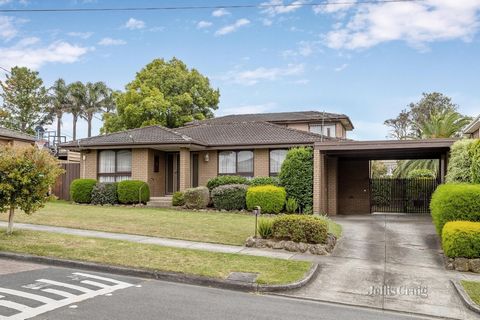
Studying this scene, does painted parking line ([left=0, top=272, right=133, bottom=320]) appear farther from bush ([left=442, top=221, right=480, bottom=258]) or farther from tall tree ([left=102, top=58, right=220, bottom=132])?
tall tree ([left=102, top=58, right=220, bottom=132])

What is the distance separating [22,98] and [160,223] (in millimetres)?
40190

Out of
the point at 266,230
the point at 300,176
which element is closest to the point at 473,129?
the point at 300,176

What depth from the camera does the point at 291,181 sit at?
19.3 metres

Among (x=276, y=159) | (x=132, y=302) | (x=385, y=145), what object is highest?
(x=385, y=145)

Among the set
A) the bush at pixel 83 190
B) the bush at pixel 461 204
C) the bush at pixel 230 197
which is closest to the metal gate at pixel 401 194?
the bush at pixel 230 197

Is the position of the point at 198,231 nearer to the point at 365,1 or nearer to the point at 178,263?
the point at 178,263

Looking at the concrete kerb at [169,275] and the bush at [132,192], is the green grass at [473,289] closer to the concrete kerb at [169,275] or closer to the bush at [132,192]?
the concrete kerb at [169,275]

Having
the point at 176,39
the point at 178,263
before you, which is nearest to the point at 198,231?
the point at 178,263

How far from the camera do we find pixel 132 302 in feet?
21.7

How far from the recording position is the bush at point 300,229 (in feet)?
36.9

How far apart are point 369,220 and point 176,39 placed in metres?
12.2

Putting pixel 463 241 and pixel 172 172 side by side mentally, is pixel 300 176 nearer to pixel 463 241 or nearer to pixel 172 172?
pixel 172 172

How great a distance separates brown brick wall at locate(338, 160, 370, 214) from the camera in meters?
23.0

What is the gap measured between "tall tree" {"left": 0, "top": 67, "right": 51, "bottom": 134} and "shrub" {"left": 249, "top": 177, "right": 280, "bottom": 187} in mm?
36663
